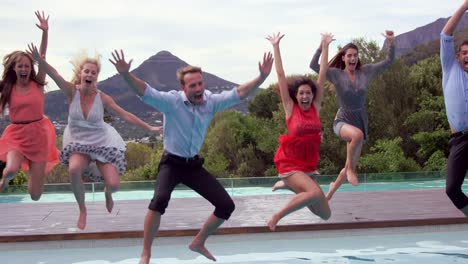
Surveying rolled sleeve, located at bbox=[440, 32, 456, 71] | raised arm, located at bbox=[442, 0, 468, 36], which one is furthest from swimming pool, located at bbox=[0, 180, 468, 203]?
raised arm, located at bbox=[442, 0, 468, 36]

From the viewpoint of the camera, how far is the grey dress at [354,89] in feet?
28.3

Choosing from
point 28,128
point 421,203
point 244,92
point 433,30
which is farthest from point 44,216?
point 433,30

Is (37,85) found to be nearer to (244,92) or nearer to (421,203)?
(244,92)

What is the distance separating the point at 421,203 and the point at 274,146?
1994 centimetres

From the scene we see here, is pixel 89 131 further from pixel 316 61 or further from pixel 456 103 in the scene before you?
pixel 456 103

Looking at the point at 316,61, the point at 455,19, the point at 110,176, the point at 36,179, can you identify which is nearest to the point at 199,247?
the point at 110,176

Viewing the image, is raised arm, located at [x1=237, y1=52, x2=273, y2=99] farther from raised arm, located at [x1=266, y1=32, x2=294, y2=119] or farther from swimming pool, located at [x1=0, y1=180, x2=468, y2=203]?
swimming pool, located at [x1=0, y1=180, x2=468, y2=203]

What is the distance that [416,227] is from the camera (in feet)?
32.1

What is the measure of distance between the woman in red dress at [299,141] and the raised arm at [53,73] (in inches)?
90.7

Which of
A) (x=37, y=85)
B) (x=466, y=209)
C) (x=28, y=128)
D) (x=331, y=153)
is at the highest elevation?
(x=37, y=85)

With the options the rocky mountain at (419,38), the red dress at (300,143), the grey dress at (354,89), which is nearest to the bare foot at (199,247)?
the red dress at (300,143)

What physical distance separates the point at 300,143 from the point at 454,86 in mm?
1663

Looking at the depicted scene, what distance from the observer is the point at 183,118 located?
6637 millimetres

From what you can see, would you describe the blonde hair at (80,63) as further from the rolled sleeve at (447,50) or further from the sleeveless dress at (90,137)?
the rolled sleeve at (447,50)
